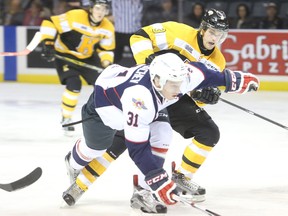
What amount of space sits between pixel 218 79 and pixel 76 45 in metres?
3.08

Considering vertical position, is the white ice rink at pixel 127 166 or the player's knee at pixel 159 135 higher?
the player's knee at pixel 159 135

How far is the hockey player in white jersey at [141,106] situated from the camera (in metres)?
3.64

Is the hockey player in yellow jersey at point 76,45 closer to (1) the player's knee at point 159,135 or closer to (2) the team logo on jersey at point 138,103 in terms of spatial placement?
(1) the player's knee at point 159,135

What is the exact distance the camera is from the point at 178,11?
31.3 ft

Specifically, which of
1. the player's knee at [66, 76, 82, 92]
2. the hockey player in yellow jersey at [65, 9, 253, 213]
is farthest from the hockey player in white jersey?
the player's knee at [66, 76, 82, 92]

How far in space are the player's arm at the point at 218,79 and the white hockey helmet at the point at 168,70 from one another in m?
0.31

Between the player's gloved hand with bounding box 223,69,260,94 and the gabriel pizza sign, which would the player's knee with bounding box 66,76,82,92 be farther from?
the gabriel pizza sign

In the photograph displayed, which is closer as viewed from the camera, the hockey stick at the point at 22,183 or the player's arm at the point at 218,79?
the player's arm at the point at 218,79

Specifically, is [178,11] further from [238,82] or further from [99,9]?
[238,82]

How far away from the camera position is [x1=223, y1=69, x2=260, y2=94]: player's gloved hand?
4234 millimetres

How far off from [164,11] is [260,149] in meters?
3.88

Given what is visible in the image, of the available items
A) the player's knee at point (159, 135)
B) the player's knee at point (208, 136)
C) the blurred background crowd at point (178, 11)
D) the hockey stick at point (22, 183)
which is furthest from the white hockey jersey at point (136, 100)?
the blurred background crowd at point (178, 11)

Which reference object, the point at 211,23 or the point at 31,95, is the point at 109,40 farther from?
the point at 211,23

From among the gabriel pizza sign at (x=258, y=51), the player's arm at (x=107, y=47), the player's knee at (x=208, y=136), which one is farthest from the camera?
the gabriel pizza sign at (x=258, y=51)
